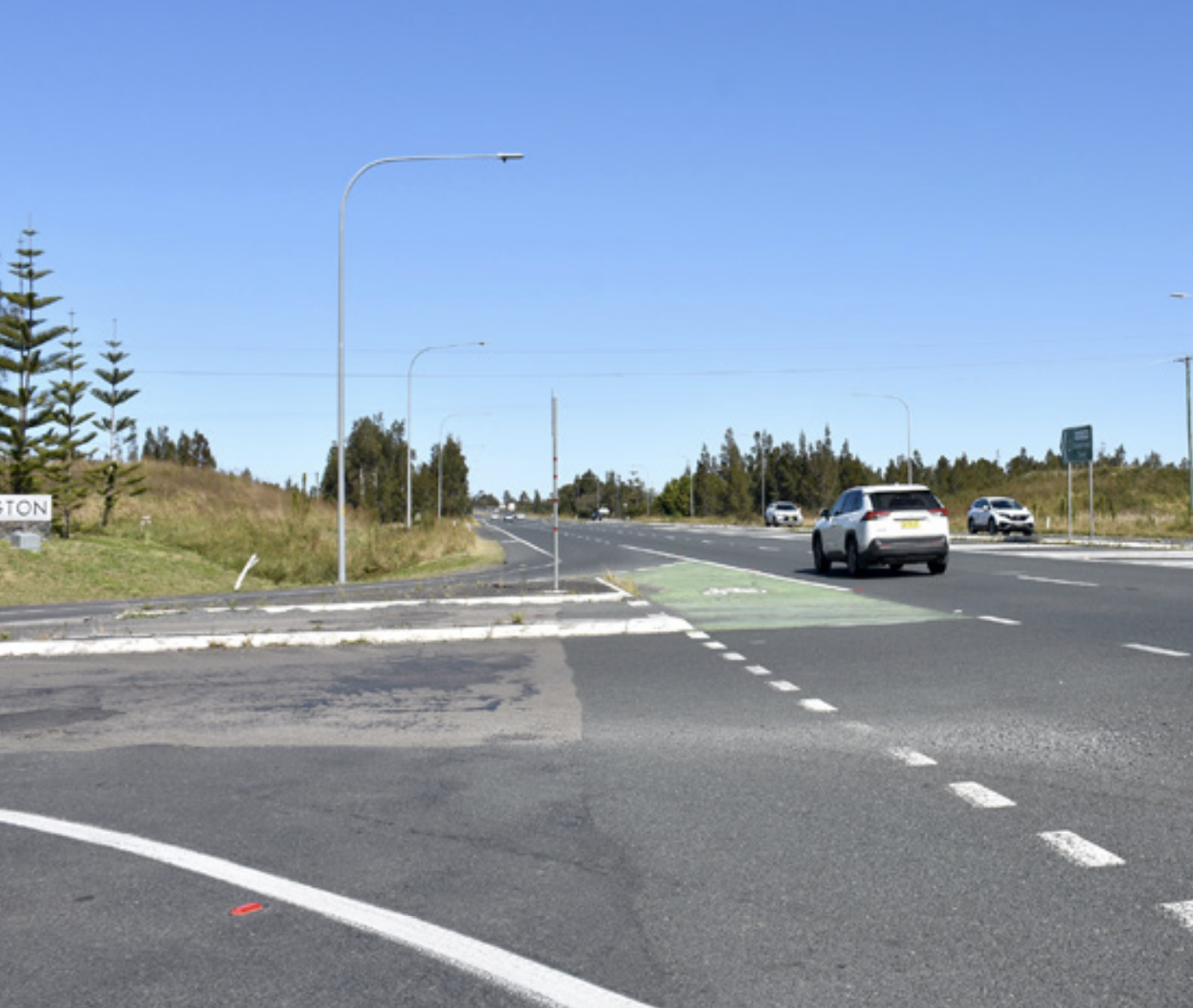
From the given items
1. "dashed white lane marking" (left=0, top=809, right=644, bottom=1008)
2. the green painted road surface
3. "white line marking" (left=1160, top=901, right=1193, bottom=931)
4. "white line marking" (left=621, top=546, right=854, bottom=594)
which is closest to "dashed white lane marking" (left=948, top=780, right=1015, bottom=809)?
"white line marking" (left=1160, top=901, right=1193, bottom=931)

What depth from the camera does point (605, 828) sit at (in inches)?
219

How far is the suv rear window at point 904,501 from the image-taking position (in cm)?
2456

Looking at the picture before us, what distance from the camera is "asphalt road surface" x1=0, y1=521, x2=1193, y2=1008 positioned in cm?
381

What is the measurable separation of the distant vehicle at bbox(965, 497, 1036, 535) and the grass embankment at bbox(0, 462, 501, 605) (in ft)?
71.5

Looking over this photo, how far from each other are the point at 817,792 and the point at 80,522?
1957 inches

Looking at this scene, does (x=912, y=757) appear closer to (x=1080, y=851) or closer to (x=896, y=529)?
(x=1080, y=851)

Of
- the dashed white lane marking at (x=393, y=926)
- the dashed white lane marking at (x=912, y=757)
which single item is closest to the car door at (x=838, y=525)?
the dashed white lane marking at (x=912, y=757)

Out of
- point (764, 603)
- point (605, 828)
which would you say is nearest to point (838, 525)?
point (764, 603)

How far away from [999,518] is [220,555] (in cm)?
3202

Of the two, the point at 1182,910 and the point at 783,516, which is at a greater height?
the point at 783,516

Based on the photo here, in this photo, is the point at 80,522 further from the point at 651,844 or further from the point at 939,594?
the point at 651,844

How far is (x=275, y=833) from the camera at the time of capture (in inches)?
217

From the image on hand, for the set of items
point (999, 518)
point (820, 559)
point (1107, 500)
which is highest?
point (1107, 500)

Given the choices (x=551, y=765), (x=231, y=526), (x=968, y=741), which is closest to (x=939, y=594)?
(x=968, y=741)
